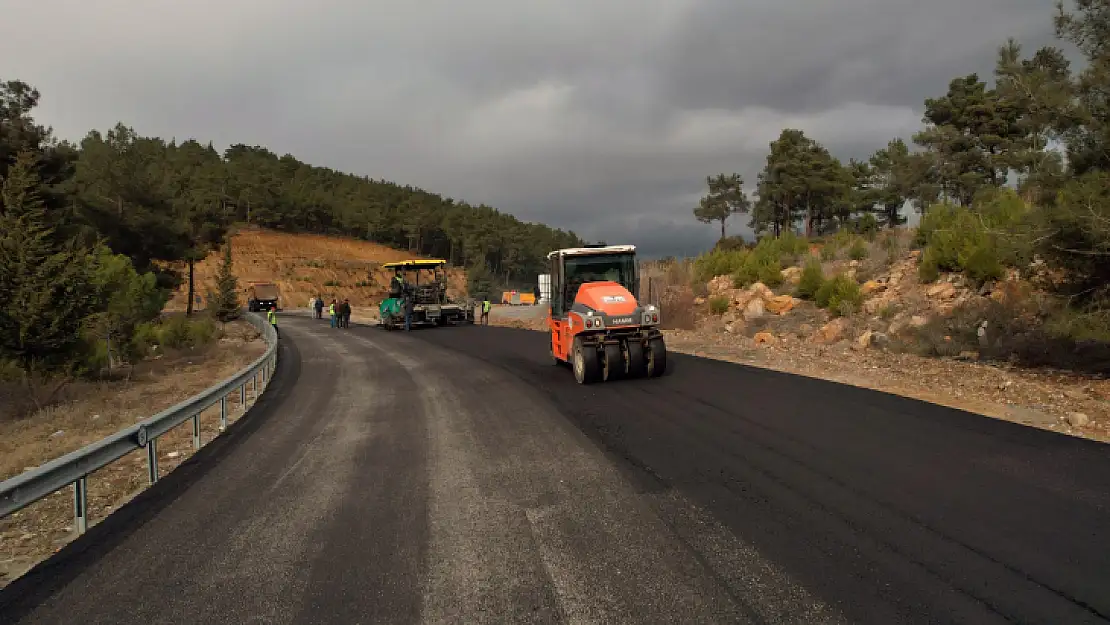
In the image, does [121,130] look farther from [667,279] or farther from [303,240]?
[667,279]

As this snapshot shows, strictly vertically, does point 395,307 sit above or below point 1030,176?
below

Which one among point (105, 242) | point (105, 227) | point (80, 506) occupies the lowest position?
point (80, 506)

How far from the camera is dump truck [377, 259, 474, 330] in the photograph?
30188mm

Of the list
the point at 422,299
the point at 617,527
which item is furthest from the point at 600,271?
the point at 422,299

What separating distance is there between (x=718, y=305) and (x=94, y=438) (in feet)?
71.1

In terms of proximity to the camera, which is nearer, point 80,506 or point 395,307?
point 80,506

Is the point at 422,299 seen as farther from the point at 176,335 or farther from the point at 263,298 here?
the point at 263,298

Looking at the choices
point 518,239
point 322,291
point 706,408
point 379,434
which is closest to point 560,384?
point 706,408

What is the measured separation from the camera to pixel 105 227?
3691cm

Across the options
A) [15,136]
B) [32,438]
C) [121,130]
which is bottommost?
[32,438]

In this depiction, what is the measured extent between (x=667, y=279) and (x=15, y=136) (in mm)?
30422

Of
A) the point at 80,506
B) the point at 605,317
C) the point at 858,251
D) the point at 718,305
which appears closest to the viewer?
the point at 80,506

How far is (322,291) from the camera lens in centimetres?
8719

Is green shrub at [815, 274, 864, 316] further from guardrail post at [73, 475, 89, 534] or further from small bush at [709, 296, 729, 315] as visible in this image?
guardrail post at [73, 475, 89, 534]
